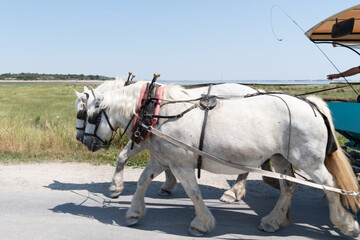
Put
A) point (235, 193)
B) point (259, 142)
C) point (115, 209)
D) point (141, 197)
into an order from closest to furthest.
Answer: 1. point (259, 142)
2. point (141, 197)
3. point (115, 209)
4. point (235, 193)

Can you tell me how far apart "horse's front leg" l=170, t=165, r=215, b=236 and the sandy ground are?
12cm

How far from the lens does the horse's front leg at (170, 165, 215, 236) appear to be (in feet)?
12.0

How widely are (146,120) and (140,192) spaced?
0.95m

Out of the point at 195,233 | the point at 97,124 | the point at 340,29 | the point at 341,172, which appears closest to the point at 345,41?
the point at 340,29

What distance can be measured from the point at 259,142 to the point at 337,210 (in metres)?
1.15

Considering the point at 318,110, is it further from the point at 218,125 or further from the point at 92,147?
the point at 92,147

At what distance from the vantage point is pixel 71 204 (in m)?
4.70

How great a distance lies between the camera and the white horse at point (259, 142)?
3.53 meters

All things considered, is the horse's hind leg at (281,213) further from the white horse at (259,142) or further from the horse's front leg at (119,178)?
the horse's front leg at (119,178)

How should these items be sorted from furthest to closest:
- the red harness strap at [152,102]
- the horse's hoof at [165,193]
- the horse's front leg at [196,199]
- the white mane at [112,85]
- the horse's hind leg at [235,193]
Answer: the horse's hoof at [165,193], the horse's hind leg at [235,193], the white mane at [112,85], the red harness strap at [152,102], the horse's front leg at [196,199]

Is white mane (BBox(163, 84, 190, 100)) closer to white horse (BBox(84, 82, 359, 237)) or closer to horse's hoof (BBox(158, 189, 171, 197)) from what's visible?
white horse (BBox(84, 82, 359, 237))

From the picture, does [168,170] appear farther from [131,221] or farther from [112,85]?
[112,85]

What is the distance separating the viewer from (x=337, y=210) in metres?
3.60

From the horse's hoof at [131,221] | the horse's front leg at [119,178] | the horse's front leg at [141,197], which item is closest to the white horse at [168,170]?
the horse's front leg at [119,178]
